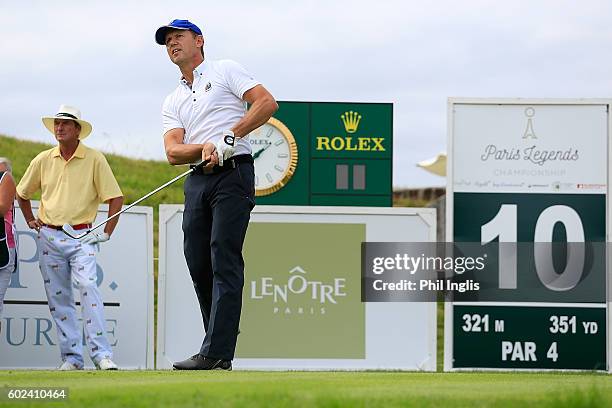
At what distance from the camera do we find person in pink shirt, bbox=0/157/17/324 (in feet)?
31.4

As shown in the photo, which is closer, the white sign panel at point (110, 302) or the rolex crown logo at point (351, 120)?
the white sign panel at point (110, 302)

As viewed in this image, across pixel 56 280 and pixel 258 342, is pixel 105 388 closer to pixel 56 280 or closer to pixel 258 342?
pixel 56 280

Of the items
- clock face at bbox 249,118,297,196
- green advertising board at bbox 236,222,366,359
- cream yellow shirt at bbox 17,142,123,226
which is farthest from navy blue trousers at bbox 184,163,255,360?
clock face at bbox 249,118,297,196

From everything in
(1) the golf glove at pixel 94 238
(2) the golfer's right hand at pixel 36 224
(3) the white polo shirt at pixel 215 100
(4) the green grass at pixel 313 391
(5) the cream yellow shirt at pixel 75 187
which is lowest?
(4) the green grass at pixel 313 391

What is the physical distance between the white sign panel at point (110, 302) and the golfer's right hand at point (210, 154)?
12.8ft

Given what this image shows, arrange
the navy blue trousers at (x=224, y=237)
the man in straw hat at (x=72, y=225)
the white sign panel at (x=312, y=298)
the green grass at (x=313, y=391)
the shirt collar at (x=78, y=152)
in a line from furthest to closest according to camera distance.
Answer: the white sign panel at (x=312, y=298) → the shirt collar at (x=78, y=152) → the man in straw hat at (x=72, y=225) → the navy blue trousers at (x=224, y=237) → the green grass at (x=313, y=391)

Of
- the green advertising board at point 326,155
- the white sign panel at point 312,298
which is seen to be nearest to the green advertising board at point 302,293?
the white sign panel at point 312,298

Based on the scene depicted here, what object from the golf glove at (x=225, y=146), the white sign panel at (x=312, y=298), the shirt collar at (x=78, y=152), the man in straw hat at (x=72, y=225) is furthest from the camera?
Answer: the white sign panel at (x=312, y=298)

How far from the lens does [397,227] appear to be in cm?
1141

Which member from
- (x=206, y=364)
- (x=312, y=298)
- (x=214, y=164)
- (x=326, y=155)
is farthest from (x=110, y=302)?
(x=214, y=164)

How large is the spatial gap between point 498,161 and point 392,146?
1057mm

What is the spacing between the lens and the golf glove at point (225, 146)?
7.25m

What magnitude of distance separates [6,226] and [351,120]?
342 cm

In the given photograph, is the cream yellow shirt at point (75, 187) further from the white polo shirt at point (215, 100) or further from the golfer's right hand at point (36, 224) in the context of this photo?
the white polo shirt at point (215, 100)
